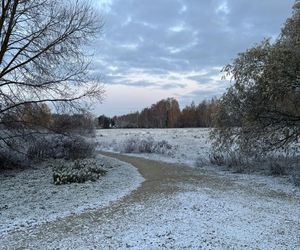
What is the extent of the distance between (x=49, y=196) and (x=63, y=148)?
461 inches

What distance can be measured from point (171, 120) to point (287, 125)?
A: 96.7 metres

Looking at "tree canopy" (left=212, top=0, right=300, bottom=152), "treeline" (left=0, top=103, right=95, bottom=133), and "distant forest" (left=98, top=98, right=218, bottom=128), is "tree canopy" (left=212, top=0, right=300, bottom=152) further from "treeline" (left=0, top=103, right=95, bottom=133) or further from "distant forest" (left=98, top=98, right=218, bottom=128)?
"distant forest" (left=98, top=98, right=218, bottom=128)

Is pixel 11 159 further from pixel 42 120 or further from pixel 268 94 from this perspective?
pixel 268 94

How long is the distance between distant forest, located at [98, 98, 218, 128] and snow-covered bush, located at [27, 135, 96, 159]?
75169mm

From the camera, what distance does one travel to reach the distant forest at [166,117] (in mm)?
102688

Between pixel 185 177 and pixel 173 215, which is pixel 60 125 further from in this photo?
pixel 173 215

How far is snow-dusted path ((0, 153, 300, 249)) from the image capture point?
6.36m

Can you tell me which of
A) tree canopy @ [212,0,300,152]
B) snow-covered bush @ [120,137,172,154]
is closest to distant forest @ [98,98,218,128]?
snow-covered bush @ [120,137,172,154]

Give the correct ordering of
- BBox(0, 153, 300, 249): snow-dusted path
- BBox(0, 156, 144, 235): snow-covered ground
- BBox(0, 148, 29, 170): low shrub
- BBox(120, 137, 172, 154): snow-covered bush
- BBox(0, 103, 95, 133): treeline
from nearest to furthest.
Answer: BBox(0, 153, 300, 249): snow-dusted path → BBox(0, 156, 144, 235): snow-covered ground → BBox(0, 103, 95, 133): treeline → BBox(0, 148, 29, 170): low shrub → BBox(120, 137, 172, 154): snow-covered bush

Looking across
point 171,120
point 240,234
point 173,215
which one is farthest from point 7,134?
point 171,120

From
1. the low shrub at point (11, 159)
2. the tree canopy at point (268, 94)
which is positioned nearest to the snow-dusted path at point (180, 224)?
the tree canopy at point (268, 94)

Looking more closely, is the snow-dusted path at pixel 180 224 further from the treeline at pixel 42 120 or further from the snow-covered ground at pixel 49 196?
the treeline at pixel 42 120

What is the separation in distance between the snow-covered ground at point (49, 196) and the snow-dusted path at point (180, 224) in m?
0.48

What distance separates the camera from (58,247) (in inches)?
243
